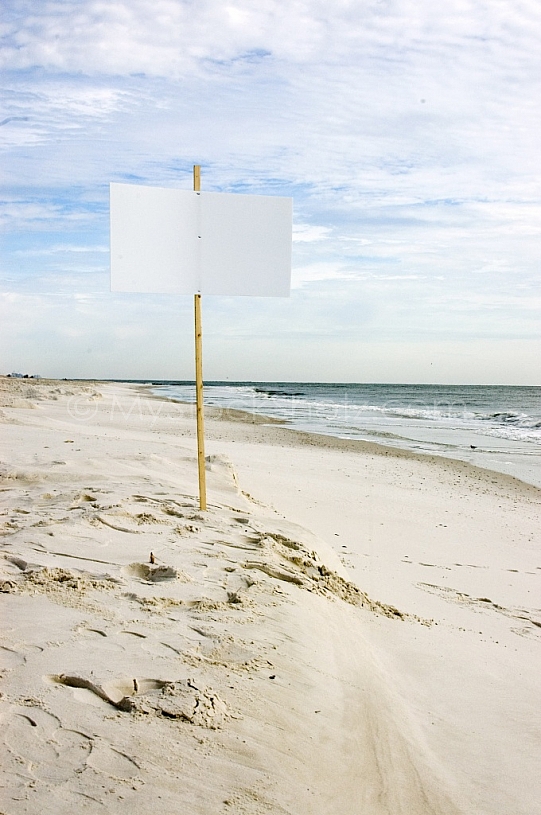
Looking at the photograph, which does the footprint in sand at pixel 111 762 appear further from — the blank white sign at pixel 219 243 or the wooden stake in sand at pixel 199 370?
the blank white sign at pixel 219 243

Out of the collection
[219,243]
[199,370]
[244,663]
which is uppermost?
[219,243]

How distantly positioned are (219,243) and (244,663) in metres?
3.42

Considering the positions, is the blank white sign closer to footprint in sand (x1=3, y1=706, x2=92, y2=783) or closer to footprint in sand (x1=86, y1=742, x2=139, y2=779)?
footprint in sand (x1=3, y1=706, x2=92, y2=783)

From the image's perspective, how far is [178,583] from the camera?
3.54 metres

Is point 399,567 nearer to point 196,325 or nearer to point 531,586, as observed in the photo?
point 531,586

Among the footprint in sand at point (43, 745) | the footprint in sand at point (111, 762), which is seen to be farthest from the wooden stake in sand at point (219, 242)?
the footprint in sand at point (111, 762)

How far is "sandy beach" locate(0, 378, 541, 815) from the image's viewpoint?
2.00 metres

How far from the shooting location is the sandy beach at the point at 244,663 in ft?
6.57

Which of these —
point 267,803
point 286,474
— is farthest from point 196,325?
point 286,474

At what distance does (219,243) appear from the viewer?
16.8 feet

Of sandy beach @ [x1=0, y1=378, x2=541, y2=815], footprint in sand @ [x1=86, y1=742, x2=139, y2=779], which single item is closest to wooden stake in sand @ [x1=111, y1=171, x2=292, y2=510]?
sandy beach @ [x1=0, y1=378, x2=541, y2=815]

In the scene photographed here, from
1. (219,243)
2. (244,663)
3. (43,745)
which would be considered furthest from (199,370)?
(43,745)

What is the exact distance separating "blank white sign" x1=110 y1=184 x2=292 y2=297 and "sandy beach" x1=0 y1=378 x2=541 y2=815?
1.88 meters

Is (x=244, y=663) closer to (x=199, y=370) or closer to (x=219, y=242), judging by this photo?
(x=199, y=370)
